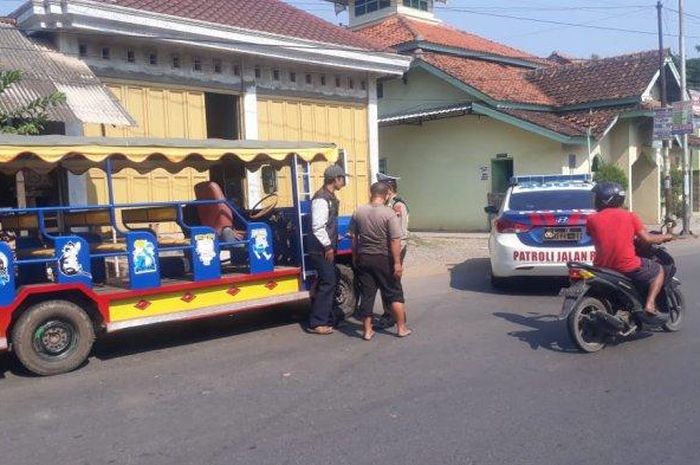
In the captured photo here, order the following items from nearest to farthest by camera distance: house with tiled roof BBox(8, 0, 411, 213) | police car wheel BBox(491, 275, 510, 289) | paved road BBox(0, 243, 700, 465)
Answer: paved road BBox(0, 243, 700, 465) < police car wheel BBox(491, 275, 510, 289) < house with tiled roof BBox(8, 0, 411, 213)

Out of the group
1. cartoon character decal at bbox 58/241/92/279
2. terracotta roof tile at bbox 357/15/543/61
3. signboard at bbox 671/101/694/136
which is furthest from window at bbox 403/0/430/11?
cartoon character decal at bbox 58/241/92/279

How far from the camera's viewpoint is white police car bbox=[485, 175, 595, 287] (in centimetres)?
929

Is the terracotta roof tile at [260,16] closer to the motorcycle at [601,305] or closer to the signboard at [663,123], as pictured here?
the signboard at [663,123]

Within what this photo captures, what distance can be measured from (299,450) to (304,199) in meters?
4.47

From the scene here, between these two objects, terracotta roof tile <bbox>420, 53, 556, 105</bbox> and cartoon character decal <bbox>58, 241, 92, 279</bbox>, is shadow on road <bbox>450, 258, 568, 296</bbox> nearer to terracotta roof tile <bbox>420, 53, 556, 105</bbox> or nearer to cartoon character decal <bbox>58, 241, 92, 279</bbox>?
cartoon character decal <bbox>58, 241, 92, 279</bbox>

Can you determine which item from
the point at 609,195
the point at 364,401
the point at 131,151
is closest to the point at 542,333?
the point at 609,195

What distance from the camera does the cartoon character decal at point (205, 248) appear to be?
7.22 meters

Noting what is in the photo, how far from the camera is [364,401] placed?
5336 millimetres

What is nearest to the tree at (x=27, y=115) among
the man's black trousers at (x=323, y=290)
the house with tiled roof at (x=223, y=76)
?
the house with tiled roof at (x=223, y=76)

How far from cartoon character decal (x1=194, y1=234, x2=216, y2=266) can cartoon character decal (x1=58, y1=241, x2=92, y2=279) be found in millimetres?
1132

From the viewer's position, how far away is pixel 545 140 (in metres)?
20.4

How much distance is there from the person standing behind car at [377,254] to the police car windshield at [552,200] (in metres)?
3.81

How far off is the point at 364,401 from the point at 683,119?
1683cm

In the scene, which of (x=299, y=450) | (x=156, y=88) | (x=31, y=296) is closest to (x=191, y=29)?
(x=156, y=88)
